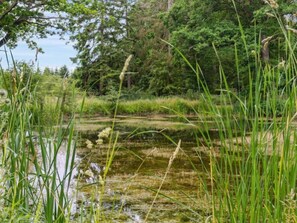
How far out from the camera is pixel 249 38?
12.7 metres

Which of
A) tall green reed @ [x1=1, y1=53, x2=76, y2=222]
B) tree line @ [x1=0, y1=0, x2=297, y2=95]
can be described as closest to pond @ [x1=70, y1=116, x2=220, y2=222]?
tall green reed @ [x1=1, y1=53, x2=76, y2=222]

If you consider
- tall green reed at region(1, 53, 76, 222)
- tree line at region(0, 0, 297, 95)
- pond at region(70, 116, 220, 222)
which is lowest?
pond at region(70, 116, 220, 222)

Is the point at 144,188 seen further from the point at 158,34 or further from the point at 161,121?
the point at 158,34

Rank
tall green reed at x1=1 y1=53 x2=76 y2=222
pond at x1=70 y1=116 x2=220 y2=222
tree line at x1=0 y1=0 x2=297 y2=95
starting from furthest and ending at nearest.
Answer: tree line at x1=0 y1=0 x2=297 y2=95 < pond at x1=70 y1=116 x2=220 y2=222 < tall green reed at x1=1 y1=53 x2=76 y2=222

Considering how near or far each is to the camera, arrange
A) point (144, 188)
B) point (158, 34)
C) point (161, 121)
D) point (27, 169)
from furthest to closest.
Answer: point (158, 34) < point (161, 121) < point (144, 188) < point (27, 169)

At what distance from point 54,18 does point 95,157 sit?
853 centimetres

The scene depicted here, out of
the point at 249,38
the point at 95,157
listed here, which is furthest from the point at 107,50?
the point at 95,157

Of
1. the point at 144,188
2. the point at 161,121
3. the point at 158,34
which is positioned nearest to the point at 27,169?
the point at 144,188

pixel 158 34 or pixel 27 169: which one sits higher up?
pixel 158 34

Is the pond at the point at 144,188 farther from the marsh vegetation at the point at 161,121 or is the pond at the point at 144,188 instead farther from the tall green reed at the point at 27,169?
the tall green reed at the point at 27,169

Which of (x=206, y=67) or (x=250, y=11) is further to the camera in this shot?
(x=206, y=67)

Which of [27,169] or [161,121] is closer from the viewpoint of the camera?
[27,169]

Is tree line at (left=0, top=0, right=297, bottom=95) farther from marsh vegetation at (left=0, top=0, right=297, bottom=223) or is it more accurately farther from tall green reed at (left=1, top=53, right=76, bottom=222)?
tall green reed at (left=1, top=53, right=76, bottom=222)

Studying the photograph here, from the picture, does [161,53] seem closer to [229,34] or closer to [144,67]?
[144,67]
